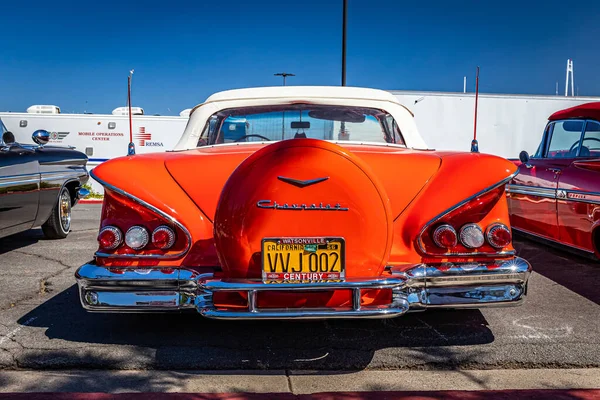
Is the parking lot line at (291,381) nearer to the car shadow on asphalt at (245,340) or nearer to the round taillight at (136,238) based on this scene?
the car shadow on asphalt at (245,340)

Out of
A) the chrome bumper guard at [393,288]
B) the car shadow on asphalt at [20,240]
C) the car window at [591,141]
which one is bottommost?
the car shadow on asphalt at [20,240]

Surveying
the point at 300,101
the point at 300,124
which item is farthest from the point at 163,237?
the point at 300,101

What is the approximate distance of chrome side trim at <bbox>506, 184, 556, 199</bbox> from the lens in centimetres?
569

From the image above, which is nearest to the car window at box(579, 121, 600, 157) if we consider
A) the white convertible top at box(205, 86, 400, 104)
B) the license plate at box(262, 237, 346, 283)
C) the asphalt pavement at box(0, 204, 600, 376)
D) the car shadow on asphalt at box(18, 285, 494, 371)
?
the asphalt pavement at box(0, 204, 600, 376)

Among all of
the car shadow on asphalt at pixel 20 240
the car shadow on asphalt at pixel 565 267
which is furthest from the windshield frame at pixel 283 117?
the car shadow on asphalt at pixel 20 240

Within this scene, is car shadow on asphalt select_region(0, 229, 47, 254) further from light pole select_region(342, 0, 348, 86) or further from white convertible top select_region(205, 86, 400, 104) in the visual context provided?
light pole select_region(342, 0, 348, 86)

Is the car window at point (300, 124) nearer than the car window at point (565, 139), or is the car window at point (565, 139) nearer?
the car window at point (300, 124)

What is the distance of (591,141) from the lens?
5535 millimetres

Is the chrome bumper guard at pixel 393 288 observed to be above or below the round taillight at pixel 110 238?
below

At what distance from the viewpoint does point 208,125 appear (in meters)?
4.43

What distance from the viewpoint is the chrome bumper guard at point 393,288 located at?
9.13 ft

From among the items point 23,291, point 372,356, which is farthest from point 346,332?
point 23,291

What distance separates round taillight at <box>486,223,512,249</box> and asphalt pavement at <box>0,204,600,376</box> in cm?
68

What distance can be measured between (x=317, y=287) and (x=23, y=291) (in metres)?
3.09
